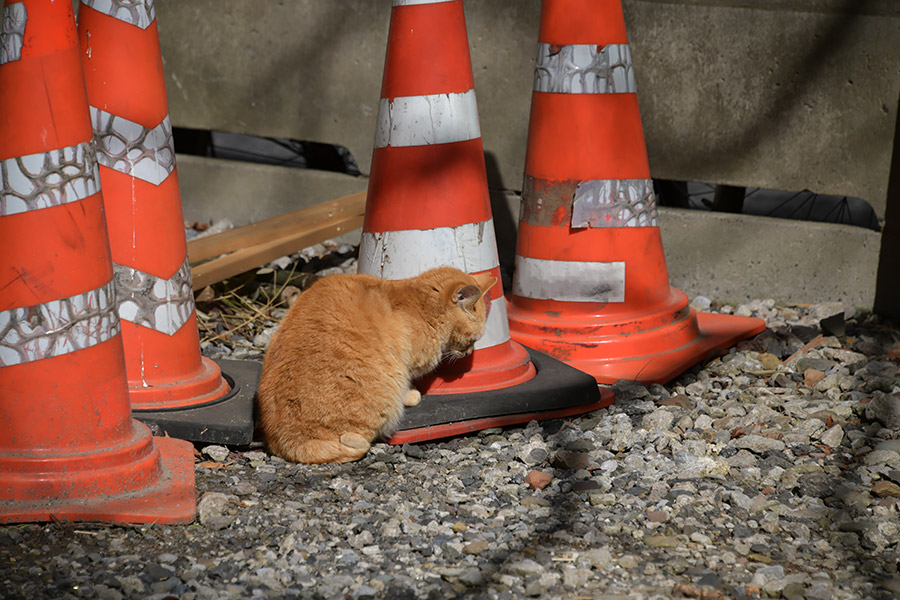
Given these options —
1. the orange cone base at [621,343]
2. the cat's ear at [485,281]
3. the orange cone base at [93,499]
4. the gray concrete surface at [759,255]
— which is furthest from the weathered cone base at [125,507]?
the gray concrete surface at [759,255]

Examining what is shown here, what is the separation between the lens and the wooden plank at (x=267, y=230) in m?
4.57

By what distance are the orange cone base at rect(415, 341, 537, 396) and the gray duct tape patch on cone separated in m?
1.78

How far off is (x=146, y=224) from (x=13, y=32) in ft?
2.85

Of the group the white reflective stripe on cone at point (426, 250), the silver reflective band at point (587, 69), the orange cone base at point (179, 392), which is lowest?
the orange cone base at point (179, 392)

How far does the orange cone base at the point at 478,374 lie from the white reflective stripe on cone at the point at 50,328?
4.32ft

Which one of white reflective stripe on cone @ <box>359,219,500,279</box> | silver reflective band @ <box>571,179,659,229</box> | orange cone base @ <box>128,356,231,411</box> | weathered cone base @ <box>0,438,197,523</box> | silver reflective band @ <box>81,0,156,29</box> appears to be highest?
silver reflective band @ <box>81,0,156,29</box>

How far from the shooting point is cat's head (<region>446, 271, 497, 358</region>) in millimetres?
3336

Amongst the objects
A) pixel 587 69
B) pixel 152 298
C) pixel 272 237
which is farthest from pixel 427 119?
pixel 272 237

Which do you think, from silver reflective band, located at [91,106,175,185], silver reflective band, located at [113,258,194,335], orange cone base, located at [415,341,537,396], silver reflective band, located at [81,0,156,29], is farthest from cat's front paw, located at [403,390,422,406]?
silver reflective band, located at [81,0,156,29]

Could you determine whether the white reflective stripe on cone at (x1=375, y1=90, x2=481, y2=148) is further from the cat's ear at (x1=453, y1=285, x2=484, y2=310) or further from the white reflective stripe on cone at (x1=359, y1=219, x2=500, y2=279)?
the cat's ear at (x1=453, y1=285, x2=484, y2=310)

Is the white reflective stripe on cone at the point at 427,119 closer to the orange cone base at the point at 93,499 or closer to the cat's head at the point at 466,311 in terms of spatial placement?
the cat's head at the point at 466,311

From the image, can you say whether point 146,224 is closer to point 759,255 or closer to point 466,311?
point 466,311

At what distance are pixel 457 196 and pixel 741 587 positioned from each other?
170cm

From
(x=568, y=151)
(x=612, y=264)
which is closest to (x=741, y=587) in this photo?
(x=612, y=264)
